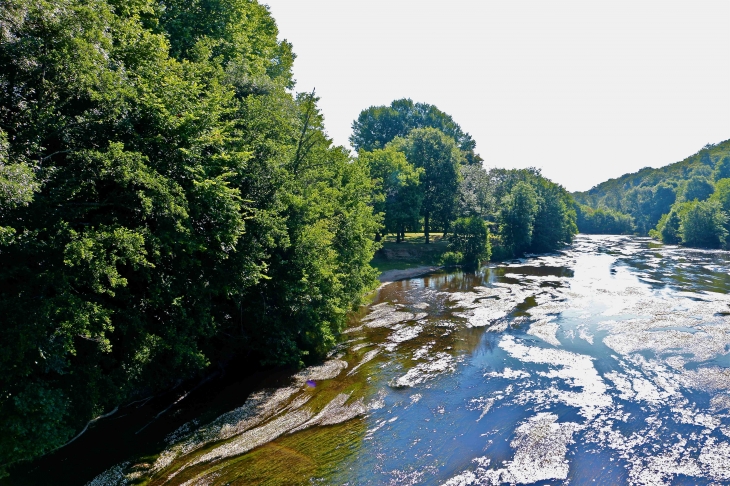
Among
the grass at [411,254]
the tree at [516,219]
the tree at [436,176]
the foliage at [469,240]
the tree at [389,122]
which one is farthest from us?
the tree at [389,122]

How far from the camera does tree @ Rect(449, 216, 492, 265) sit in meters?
56.6

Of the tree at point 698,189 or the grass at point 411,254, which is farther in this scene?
the tree at point 698,189

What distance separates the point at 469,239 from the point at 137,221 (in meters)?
48.0

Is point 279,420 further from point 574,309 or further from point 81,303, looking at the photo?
point 574,309

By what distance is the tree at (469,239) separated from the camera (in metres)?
56.6

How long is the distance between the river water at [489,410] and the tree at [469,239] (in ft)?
84.1

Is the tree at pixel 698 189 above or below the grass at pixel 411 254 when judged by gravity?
above

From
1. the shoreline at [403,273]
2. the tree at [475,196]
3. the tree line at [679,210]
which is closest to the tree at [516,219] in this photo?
the tree at [475,196]

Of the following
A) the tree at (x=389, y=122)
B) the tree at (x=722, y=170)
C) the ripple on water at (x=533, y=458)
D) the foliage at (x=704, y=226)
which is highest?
the tree at (x=389, y=122)

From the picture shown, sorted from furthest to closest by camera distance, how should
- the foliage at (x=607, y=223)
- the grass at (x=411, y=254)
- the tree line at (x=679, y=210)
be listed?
the foliage at (x=607, y=223) → the tree line at (x=679, y=210) → the grass at (x=411, y=254)

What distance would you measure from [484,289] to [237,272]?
2885cm

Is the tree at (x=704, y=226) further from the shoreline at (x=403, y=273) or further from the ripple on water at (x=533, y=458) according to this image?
the ripple on water at (x=533, y=458)

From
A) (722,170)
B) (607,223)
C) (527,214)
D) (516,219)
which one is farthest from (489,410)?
(722,170)

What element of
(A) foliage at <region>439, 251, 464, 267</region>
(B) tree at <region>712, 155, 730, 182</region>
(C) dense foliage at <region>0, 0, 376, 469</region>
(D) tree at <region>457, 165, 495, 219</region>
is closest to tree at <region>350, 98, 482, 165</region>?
(D) tree at <region>457, 165, 495, 219</region>
